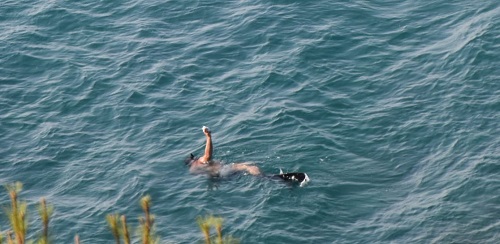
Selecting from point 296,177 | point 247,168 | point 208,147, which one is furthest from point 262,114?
point 296,177

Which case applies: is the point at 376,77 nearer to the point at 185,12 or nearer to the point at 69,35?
the point at 185,12

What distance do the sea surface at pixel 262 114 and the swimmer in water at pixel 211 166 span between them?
31 centimetres

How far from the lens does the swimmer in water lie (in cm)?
2886

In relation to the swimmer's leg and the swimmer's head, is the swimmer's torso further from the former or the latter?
the swimmer's leg

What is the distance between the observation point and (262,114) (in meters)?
32.0

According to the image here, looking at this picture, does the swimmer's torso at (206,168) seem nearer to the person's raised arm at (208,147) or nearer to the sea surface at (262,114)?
the person's raised arm at (208,147)

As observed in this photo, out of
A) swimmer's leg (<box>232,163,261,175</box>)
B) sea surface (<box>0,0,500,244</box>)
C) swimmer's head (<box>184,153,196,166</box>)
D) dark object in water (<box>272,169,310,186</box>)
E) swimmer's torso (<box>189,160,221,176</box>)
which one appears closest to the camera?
sea surface (<box>0,0,500,244</box>)

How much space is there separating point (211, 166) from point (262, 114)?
373cm

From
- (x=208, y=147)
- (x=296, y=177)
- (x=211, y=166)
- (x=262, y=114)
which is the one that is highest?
(x=208, y=147)

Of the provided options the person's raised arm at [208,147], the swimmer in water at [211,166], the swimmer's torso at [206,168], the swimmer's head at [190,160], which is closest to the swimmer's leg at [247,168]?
the swimmer in water at [211,166]

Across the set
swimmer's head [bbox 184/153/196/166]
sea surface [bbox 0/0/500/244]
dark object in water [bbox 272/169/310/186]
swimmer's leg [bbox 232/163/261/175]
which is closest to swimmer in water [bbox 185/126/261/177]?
swimmer's leg [bbox 232/163/261/175]

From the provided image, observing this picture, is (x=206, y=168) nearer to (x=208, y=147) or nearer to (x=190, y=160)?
(x=208, y=147)

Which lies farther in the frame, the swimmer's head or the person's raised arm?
the swimmer's head

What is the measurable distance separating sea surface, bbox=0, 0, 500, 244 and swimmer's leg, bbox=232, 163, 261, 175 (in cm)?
29
